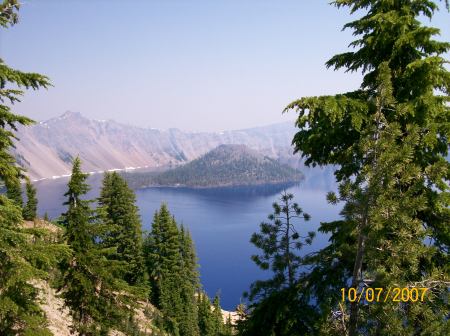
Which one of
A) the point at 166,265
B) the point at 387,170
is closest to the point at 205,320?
the point at 166,265

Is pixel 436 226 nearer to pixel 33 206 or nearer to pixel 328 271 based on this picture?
pixel 328 271

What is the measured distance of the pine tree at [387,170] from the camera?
7.45m

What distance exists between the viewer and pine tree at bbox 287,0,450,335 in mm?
7449

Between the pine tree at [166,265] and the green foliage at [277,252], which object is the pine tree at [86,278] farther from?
the pine tree at [166,265]

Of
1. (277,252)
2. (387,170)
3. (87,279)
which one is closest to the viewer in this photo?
(387,170)

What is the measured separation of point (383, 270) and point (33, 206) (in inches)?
2766

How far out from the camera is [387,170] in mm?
7289

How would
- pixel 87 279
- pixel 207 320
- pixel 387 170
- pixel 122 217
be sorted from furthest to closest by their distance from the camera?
pixel 207 320 < pixel 122 217 < pixel 87 279 < pixel 387 170

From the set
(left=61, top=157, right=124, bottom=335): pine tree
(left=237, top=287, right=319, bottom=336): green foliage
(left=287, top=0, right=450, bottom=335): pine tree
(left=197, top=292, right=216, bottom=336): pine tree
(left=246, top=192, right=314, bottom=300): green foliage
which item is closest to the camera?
(left=287, top=0, right=450, bottom=335): pine tree

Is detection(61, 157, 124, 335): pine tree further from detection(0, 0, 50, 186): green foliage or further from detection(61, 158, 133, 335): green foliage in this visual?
detection(0, 0, 50, 186): green foliage

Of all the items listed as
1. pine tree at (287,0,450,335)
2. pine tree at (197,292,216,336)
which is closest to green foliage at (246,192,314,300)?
pine tree at (287,0,450,335)

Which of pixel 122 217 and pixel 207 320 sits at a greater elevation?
pixel 122 217

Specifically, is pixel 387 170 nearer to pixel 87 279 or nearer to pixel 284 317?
pixel 284 317

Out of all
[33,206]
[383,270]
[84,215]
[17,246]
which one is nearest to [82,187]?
[84,215]
